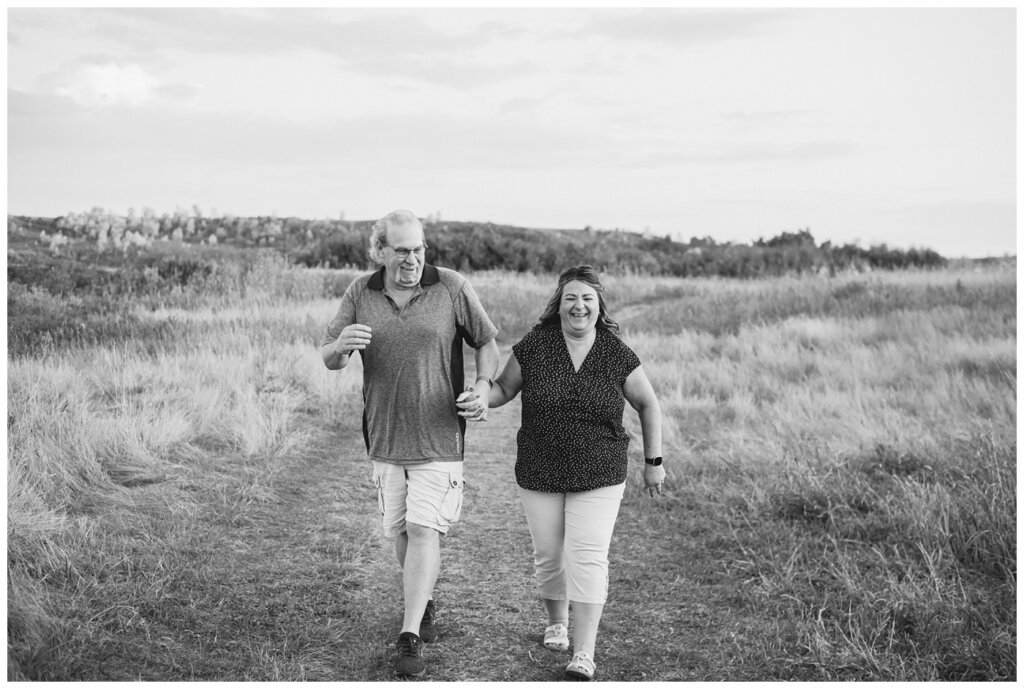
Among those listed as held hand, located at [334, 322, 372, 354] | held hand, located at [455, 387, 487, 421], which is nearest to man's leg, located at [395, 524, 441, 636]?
held hand, located at [455, 387, 487, 421]

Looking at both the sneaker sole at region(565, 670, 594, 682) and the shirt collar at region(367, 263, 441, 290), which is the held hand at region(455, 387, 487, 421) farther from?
the sneaker sole at region(565, 670, 594, 682)

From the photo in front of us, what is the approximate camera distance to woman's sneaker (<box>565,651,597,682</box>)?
404 centimetres

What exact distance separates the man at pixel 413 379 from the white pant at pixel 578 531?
0.41m

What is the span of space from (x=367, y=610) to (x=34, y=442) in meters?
3.15

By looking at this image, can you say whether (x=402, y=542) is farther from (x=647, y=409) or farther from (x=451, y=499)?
(x=647, y=409)

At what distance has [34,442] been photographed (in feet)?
21.7

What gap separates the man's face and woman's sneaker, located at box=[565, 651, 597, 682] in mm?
1752

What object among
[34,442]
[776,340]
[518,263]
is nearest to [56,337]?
[34,442]

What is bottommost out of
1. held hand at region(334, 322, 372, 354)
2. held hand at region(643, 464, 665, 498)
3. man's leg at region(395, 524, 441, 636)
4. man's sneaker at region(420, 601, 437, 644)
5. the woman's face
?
man's sneaker at region(420, 601, 437, 644)

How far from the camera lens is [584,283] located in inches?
158

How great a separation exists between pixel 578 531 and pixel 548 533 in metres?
0.19

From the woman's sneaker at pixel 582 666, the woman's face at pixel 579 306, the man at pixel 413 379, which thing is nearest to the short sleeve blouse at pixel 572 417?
the woman's face at pixel 579 306

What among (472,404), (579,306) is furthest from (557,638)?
(579,306)

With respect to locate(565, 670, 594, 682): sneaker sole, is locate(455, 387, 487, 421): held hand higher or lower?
higher
